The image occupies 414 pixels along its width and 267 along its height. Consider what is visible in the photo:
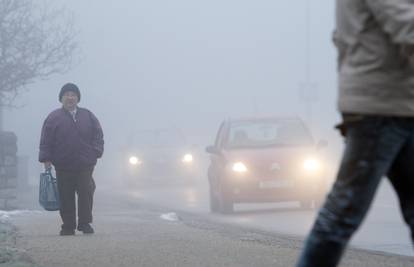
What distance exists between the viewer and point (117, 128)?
228ft

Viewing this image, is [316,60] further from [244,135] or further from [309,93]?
[244,135]

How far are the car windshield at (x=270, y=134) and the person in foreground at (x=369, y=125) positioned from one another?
1460 cm

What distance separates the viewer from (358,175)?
14.5 ft

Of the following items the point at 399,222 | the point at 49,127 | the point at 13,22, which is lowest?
the point at 399,222

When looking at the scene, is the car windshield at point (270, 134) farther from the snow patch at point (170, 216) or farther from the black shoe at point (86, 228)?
the black shoe at point (86, 228)

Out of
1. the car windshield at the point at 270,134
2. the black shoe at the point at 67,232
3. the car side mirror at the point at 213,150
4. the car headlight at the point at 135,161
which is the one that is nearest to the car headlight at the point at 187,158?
the car headlight at the point at 135,161

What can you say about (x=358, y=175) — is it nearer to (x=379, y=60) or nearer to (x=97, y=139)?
(x=379, y=60)

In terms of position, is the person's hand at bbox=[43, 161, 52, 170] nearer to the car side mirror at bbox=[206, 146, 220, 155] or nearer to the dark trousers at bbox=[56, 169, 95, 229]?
the dark trousers at bbox=[56, 169, 95, 229]

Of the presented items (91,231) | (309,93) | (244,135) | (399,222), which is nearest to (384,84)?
(91,231)

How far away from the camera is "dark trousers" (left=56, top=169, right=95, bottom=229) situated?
1214 centimetres

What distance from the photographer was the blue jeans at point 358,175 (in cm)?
443

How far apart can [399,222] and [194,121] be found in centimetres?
6026

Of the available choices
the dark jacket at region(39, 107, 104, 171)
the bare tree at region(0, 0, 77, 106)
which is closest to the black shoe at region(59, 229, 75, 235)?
the dark jacket at region(39, 107, 104, 171)

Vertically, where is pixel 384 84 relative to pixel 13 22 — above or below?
below
